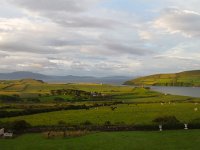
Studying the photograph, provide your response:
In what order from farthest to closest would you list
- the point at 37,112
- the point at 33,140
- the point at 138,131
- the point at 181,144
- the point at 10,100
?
1. the point at 10,100
2. the point at 37,112
3. the point at 138,131
4. the point at 33,140
5. the point at 181,144

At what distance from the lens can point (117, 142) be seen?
42250 millimetres

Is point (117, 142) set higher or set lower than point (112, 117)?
lower

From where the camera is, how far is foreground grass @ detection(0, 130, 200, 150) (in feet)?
131

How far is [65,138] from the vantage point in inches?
1820

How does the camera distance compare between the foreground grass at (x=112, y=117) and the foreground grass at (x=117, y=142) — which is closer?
the foreground grass at (x=117, y=142)

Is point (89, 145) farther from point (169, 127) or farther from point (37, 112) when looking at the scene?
point (37, 112)

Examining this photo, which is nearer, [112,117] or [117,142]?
[117,142]

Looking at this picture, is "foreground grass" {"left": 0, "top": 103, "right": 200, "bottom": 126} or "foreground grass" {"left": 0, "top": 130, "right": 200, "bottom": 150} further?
"foreground grass" {"left": 0, "top": 103, "right": 200, "bottom": 126}

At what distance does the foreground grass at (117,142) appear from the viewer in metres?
39.8

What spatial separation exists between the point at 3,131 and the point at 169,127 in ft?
76.7

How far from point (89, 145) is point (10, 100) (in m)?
102

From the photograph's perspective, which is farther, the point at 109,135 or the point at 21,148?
the point at 109,135

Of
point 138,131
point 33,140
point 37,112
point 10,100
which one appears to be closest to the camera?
point 33,140

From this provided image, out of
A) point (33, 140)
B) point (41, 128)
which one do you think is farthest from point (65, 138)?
point (41, 128)
